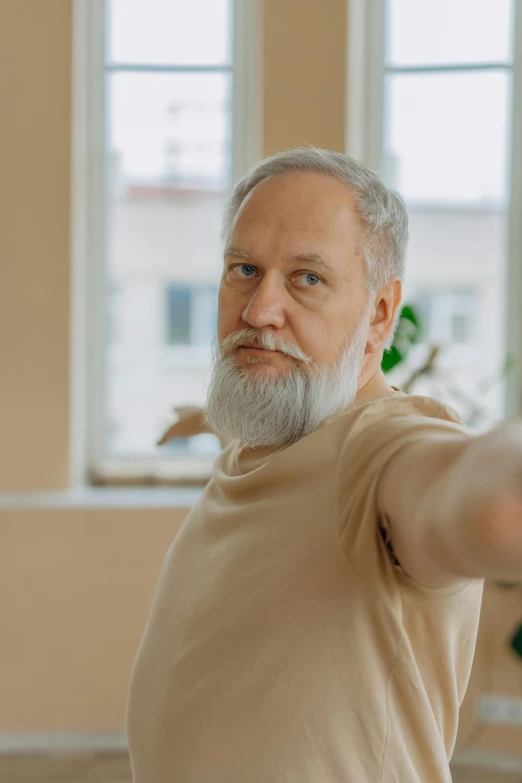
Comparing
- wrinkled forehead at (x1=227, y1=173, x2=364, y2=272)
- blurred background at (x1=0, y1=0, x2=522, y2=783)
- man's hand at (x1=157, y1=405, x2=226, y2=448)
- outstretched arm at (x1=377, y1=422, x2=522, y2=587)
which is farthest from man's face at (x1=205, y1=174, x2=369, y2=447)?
blurred background at (x1=0, y1=0, x2=522, y2=783)

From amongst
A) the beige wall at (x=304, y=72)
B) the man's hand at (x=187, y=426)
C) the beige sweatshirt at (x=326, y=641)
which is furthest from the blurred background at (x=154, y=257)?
the beige sweatshirt at (x=326, y=641)

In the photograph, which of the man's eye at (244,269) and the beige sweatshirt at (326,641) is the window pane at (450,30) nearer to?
Result: the man's eye at (244,269)

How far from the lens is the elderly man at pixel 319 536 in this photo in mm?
716

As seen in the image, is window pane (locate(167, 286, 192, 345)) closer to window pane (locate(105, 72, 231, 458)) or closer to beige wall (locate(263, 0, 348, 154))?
window pane (locate(105, 72, 231, 458))

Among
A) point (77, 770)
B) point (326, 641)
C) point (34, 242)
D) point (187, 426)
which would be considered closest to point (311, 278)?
point (326, 641)

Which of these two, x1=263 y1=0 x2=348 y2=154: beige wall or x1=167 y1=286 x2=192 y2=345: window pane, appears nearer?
x1=263 y1=0 x2=348 y2=154: beige wall

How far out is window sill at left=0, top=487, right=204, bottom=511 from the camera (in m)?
3.23

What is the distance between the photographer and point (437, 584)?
2.49ft

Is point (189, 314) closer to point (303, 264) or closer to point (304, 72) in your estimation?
point (304, 72)

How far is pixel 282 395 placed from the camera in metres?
0.99

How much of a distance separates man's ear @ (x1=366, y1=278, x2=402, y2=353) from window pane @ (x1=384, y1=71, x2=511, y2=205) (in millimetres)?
2603

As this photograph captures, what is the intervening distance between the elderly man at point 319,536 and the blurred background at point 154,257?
2.03 m

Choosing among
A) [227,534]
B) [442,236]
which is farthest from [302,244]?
[442,236]

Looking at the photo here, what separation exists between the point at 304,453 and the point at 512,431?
12.5 inches
